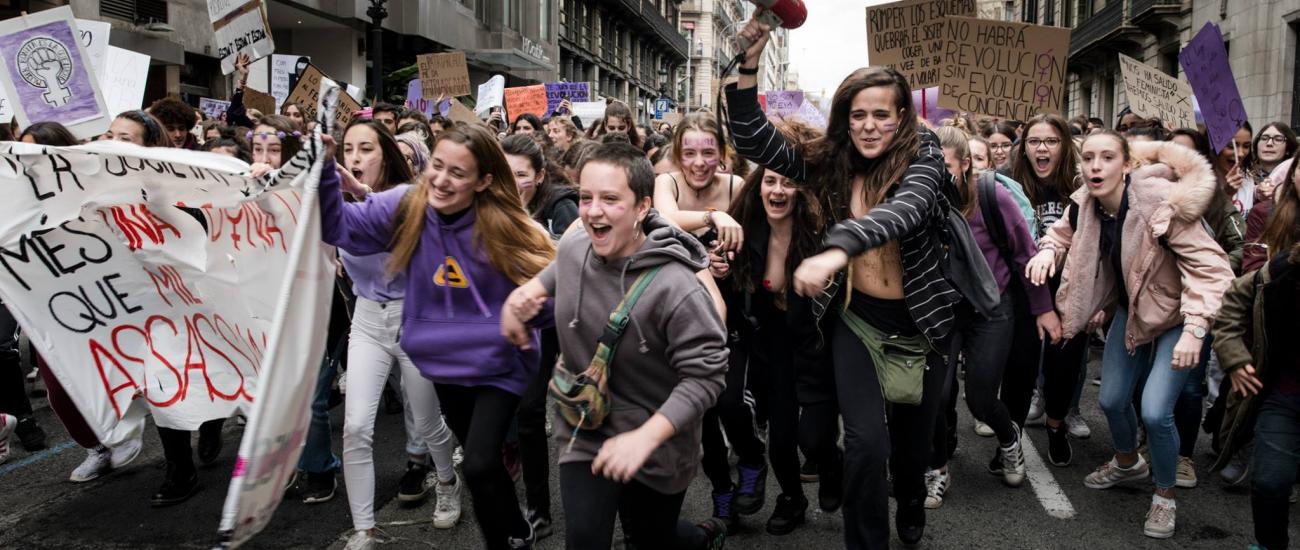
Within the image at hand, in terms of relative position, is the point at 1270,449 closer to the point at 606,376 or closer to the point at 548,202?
the point at 606,376

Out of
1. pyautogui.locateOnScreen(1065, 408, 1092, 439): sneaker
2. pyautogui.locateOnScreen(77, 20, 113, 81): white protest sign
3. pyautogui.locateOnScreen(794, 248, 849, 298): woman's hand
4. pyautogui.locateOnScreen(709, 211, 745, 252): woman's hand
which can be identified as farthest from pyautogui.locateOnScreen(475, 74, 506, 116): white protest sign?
pyautogui.locateOnScreen(794, 248, 849, 298): woman's hand

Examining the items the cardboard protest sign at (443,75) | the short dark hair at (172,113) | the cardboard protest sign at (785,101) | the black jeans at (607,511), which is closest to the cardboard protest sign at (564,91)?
the cardboard protest sign at (785,101)

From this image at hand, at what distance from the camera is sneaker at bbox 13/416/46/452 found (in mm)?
5891

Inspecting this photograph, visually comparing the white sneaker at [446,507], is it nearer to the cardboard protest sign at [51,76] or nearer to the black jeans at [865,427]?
the black jeans at [865,427]

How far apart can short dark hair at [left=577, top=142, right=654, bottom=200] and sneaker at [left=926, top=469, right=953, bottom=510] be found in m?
2.64

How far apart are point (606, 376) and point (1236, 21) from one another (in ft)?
72.4

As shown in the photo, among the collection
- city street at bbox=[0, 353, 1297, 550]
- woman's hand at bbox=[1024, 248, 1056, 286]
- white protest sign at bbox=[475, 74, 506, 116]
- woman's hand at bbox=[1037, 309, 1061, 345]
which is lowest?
city street at bbox=[0, 353, 1297, 550]

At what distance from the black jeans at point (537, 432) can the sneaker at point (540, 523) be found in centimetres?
1

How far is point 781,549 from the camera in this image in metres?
4.44

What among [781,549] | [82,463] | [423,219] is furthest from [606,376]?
[82,463]

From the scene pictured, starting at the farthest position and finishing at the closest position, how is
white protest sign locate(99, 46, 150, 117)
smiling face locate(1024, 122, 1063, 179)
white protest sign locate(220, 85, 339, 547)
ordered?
white protest sign locate(99, 46, 150, 117)
smiling face locate(1024, 122, 1063, 179)
white protest sign locate(220, 85, 339, 547)

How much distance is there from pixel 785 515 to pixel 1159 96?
569cm

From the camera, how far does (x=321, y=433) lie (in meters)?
4.88

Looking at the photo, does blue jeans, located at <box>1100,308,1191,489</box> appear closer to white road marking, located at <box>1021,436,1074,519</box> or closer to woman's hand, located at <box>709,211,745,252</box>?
white road marking, located at <box>1021,436,1074,519</box>
